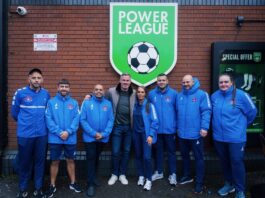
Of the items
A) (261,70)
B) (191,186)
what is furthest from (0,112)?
(261,70)

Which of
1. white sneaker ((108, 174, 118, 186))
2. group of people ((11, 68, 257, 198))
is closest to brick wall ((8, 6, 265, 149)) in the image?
group of people ((11, 68, 257, 198))

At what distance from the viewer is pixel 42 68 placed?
19.2ft

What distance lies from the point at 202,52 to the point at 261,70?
105 cm

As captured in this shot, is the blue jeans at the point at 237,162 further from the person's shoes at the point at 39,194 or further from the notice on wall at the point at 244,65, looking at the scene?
the person's shoes at the point at 39,194

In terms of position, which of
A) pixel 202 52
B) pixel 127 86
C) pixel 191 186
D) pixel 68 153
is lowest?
pixel 191 186

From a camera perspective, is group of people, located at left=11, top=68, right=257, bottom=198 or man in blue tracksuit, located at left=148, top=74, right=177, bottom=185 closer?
group of people, located at left=11, top=68, right=257, bottom=198

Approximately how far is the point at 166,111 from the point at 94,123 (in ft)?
3.70

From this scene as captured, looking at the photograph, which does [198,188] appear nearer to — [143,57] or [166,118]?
[166,118]

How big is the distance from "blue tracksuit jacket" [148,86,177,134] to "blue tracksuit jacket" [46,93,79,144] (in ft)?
4.21

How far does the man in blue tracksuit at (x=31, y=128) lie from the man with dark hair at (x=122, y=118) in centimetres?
105

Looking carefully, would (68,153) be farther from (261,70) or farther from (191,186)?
(261,70)

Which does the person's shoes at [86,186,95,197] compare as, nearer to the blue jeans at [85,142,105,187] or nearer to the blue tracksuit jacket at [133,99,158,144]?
the blue jeans at [85,142,105,187]

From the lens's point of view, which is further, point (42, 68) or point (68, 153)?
point (42, 68)

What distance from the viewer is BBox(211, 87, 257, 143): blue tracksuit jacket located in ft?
15.6
